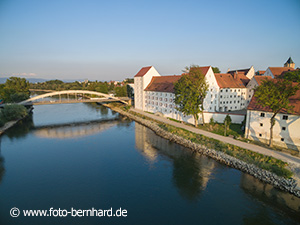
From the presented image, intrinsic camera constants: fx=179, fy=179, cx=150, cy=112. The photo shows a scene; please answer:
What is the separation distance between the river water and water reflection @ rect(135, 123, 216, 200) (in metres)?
0.08

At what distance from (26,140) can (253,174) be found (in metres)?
31.8

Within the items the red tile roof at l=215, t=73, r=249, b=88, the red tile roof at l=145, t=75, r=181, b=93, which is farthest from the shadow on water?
the red tile roof at l=215, t=73, r=249, b=88

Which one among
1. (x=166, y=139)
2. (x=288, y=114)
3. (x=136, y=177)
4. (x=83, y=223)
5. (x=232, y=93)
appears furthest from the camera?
(x=232, y=93)

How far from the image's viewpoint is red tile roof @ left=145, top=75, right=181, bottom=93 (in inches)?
1543

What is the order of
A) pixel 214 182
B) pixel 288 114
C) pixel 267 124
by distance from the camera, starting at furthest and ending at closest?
pixel 267 124, pixel 288 114, pixel 214 182

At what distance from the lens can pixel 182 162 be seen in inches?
804

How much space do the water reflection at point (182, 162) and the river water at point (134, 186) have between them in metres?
0.08

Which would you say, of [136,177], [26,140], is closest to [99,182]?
[136,177]

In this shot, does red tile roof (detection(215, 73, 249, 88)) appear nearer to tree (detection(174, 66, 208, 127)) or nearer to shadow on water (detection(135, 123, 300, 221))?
tree (detection(174, 66, 208, 127))

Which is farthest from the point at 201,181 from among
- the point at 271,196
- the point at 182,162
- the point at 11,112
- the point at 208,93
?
the point at 11,112

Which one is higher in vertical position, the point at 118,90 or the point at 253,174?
the point at 118,90

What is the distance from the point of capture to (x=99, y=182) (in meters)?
16.5

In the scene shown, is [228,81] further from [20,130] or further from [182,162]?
[20,130]

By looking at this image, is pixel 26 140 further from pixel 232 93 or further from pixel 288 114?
pixel 232 93
